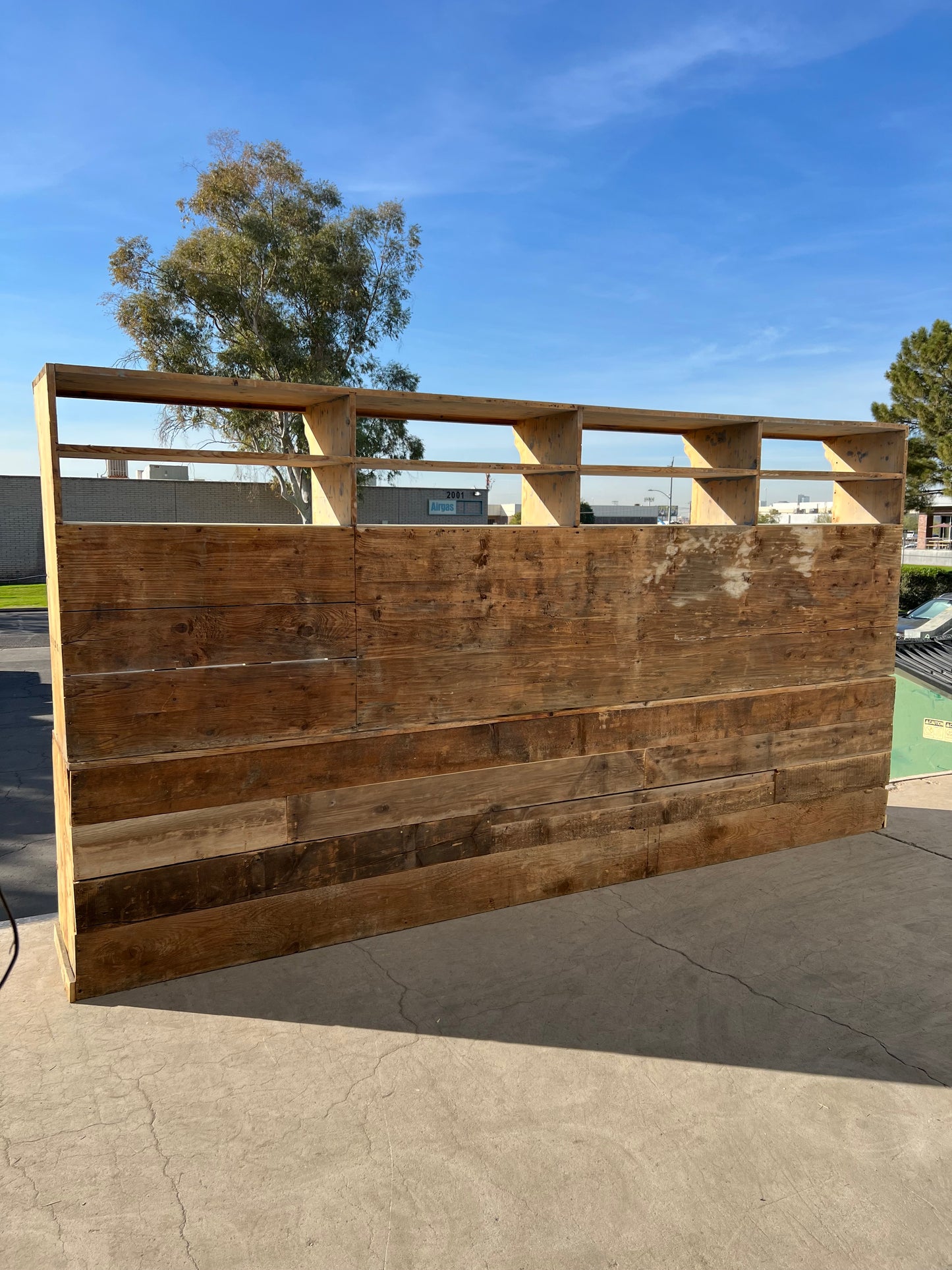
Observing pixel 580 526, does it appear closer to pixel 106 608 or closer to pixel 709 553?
pixel 709 553

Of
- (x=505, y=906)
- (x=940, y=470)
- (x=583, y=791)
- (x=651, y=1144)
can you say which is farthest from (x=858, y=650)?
(x=940, y=470)

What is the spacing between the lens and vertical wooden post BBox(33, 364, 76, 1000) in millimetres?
3016

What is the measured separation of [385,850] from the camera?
371cm

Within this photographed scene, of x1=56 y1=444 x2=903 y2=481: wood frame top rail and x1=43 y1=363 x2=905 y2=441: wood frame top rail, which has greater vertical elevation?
x1=43 y1=363 x2=905 y2=441: wood frame top rail

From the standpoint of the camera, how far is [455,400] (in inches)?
143

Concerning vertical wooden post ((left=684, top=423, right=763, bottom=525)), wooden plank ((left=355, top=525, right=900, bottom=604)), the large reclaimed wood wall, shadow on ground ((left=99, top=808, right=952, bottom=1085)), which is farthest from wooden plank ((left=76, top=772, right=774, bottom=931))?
vertical wooden post ((left=684, top=423, right=763, bottom=525))

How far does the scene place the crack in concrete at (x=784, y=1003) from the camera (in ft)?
9.48

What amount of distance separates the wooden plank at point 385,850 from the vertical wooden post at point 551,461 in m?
1.37

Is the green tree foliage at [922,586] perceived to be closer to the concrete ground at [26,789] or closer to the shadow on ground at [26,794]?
the concrete ground at [26,789]

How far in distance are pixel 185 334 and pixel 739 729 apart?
23.7 metres

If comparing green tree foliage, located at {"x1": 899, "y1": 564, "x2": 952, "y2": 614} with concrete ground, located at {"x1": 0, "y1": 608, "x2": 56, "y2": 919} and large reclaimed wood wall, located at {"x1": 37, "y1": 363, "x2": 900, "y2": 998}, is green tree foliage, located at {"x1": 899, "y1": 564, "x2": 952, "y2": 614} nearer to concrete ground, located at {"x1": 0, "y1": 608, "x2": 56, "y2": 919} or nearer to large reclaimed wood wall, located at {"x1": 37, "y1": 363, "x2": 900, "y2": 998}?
large reclaimed wood wall, located at {"x1": 37, "y1": 363, "x2": 900, "y2": 998}

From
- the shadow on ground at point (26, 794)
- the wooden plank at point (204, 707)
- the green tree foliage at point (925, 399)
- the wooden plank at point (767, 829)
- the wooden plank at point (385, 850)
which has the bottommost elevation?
the shadow on ground at point (26, 794)

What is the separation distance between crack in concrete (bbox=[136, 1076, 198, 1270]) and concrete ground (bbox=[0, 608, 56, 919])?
1.33 feet

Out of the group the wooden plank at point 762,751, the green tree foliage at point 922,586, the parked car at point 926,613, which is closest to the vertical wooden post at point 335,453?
the wooden plank at point 762,751
